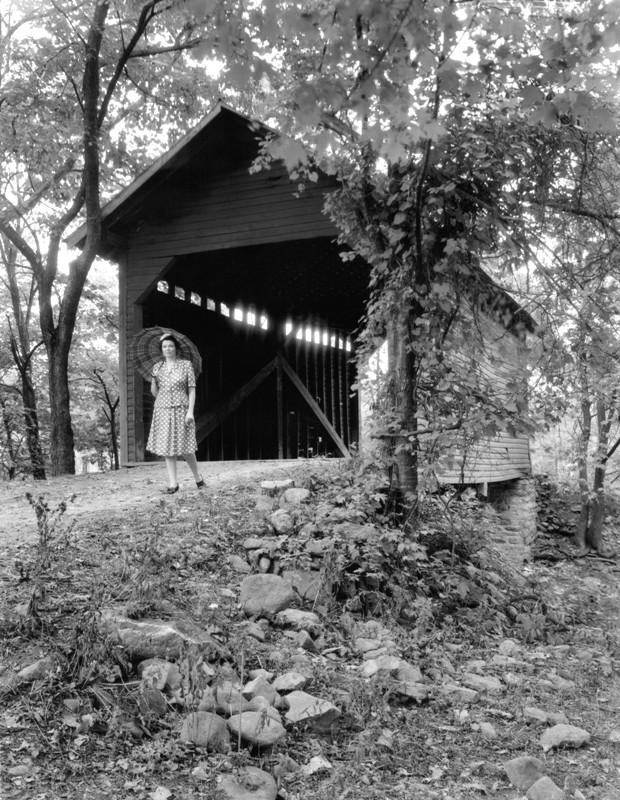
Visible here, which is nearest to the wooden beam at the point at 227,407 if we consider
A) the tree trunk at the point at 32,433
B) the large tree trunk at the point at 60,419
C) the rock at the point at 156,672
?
the large tree trunk at the point at 60,419

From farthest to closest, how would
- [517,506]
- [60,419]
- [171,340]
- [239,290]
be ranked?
[517,506] → [239,290] → [60,419] → [171,340]

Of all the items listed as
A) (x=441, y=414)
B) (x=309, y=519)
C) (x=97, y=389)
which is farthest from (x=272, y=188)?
(x=97, y=389)

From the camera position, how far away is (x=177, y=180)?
12148 millimetres

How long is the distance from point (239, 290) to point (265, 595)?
36.4 ft

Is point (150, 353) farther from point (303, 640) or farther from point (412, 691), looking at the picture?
point (412, 691)

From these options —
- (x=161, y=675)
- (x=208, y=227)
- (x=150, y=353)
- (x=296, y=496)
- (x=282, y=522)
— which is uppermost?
(x=208, y=227)

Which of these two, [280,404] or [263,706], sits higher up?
[280,404]

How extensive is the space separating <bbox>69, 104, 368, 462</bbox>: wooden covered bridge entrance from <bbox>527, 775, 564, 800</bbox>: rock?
291 inches

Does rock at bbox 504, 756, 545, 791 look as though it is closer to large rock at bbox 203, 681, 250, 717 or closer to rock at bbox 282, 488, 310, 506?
large rock at bbox 203, 681, 250, 717

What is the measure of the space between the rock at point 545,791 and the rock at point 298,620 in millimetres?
2027

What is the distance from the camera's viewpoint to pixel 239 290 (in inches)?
611

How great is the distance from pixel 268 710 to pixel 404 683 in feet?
3.39

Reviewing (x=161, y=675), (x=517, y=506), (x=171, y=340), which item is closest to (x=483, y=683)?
(x=161, y=675)

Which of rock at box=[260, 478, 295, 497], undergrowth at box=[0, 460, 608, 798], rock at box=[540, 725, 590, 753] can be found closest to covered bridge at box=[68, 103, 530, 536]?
undergrowth at box=[0, 460, 608, 798]
